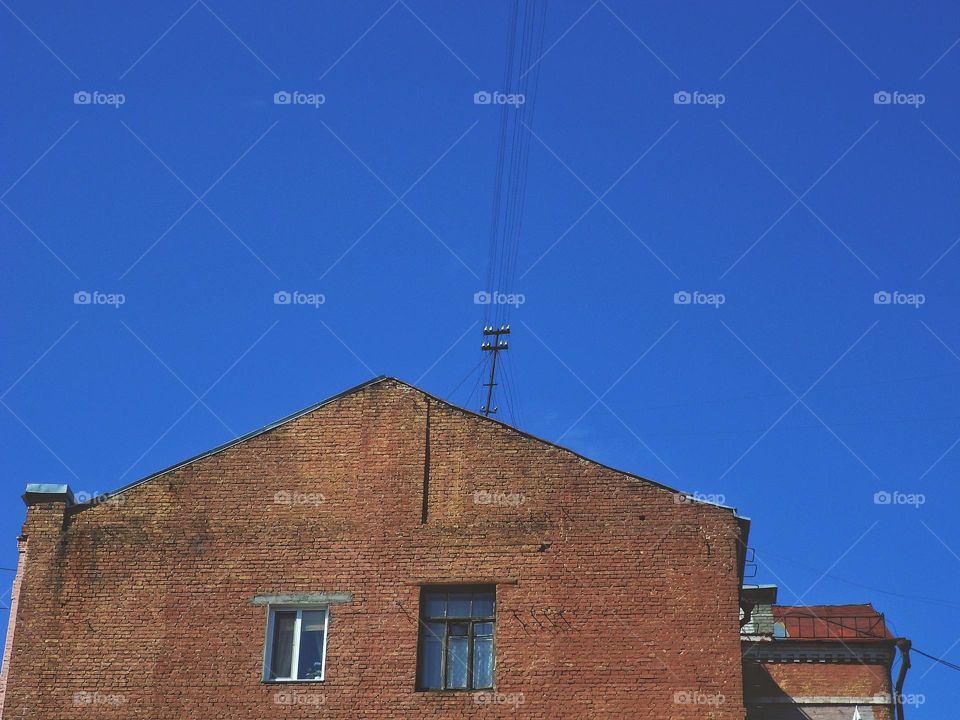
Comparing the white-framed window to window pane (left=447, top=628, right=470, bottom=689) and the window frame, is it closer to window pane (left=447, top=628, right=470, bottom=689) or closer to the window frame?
the window frame

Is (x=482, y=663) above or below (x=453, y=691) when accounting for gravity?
above

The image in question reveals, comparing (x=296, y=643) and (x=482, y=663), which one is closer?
(x=482, y=663)

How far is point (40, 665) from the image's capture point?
21891mm

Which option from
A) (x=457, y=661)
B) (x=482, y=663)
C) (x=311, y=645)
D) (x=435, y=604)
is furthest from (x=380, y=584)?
(x=482, y=663)

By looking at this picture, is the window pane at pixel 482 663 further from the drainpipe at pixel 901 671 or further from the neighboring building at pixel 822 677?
the drainpipe at pixel 901 671

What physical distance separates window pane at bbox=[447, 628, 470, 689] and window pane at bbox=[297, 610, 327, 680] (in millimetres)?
1998

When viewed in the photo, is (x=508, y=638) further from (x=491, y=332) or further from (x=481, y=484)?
(x=491, y=332)

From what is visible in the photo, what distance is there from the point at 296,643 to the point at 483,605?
3.00m

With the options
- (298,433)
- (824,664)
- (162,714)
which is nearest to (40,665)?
(162,714)

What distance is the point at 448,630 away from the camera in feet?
71.9

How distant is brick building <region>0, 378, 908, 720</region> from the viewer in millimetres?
21281

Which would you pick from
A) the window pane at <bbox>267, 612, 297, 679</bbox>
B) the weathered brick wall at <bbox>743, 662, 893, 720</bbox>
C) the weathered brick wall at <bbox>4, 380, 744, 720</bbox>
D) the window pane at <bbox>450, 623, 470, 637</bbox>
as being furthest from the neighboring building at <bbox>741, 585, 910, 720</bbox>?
the window pane at <bbox>267, 612, 297, 679</bbox>

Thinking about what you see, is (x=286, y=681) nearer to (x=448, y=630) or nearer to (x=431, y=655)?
(x=431, y=655)

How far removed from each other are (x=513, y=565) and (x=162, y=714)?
586 centimetres
